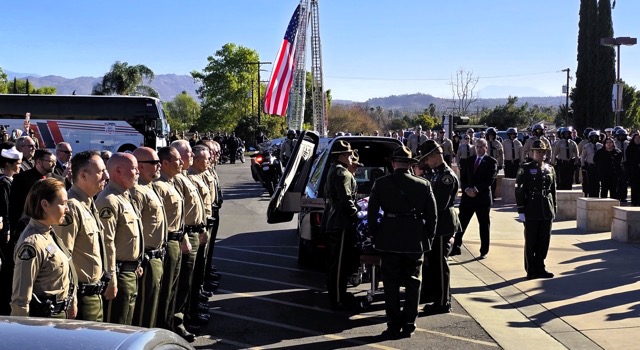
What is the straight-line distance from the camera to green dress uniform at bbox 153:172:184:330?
6227 mm

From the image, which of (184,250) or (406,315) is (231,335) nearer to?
(184,250)

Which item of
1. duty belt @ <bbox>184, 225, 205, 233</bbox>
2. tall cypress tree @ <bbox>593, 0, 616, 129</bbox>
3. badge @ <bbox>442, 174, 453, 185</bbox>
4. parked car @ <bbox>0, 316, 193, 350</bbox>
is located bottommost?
duty belt @ <bbox>184, 225, 205, 233</bbox>

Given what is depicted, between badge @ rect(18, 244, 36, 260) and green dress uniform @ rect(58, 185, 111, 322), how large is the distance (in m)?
0.40

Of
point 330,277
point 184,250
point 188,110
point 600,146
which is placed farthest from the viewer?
point 188,110

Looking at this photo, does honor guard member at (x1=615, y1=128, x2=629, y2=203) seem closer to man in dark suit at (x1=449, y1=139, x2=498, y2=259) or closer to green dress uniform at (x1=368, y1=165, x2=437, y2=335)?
man in dark suit at (x1=449, y1=139, x2=498, y2=259)

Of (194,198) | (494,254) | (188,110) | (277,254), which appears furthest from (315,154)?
(188,110)

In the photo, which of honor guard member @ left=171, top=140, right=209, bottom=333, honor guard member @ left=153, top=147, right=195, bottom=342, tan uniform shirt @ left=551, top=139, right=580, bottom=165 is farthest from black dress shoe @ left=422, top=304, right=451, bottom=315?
tan uniform shirt @ left=551, top=139, right=580, bottom=165

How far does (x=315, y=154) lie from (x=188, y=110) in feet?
479

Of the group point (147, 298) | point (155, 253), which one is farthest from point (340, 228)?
point (147, 298)

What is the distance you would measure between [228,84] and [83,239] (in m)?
71.9

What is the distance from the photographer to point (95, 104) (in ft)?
112

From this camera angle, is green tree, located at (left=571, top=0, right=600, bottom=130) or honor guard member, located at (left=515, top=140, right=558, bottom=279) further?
green tree, located at (left=571, top=0, right=600, bottom=130)

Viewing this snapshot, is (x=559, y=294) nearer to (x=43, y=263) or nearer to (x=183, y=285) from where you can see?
(x=183, y=285)

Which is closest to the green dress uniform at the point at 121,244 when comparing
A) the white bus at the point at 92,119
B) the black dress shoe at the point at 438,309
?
the black dress shoe at the point at 438,309
